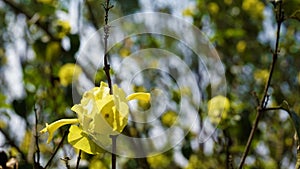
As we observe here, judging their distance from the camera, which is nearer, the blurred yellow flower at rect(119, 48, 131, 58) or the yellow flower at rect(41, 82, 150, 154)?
the yellow flower at rect(41, 82, 150, 154)

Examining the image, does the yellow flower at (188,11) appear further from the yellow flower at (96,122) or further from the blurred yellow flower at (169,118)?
the yellow flower at (96,122)

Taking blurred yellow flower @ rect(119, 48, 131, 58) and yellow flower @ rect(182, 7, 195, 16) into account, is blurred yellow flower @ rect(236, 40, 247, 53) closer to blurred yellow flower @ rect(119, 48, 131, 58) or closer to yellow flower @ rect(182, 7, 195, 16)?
yellow flower @ rect(182, 7, 195, 16)

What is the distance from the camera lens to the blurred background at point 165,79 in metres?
1.99

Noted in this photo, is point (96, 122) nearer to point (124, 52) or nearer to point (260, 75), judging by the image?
point (124, 52)

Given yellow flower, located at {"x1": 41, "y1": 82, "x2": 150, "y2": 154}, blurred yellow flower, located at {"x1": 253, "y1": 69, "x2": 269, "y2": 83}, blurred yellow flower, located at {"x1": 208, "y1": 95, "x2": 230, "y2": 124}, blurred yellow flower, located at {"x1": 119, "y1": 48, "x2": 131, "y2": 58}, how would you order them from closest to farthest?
1. yellow flower, located at {"x1": 41, "y1": 82, "x2": 150, "y2": 154}
2. blurred yellow flower, located at {"x1": 208, "y1": 95, "x2": 230, "y2": 124}
3. blurred yellow flower, located at {"x1": 119, "y1": 48, "x2": 131, "y2": 58}
4. blurred yellow flower, located at {"x1": 253, "y1": 69, "x2": 269, "y2": 83}

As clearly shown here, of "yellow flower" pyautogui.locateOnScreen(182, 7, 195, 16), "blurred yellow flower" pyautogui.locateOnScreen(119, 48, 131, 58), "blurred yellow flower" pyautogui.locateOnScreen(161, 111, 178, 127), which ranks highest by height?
"yellow flower" pyautogui.locateOnScreen(182, 7, 195, 16)

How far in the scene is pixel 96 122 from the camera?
923mm

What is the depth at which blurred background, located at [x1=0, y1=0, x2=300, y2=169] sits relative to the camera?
1.99 m

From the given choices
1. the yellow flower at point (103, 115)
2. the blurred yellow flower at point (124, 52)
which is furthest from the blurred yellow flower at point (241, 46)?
the yellow flower at point (103, 115)

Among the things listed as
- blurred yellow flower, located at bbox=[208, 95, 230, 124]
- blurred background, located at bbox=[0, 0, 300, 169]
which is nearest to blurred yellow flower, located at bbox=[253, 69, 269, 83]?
blurred background, located at bbox=[0, 0, 300, 169]

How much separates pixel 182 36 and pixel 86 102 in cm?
205

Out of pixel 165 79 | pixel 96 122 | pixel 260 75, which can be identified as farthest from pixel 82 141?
pixel 260 75

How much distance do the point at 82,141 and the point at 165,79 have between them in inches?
73.1

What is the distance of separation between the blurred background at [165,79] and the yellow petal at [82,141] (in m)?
0.40
